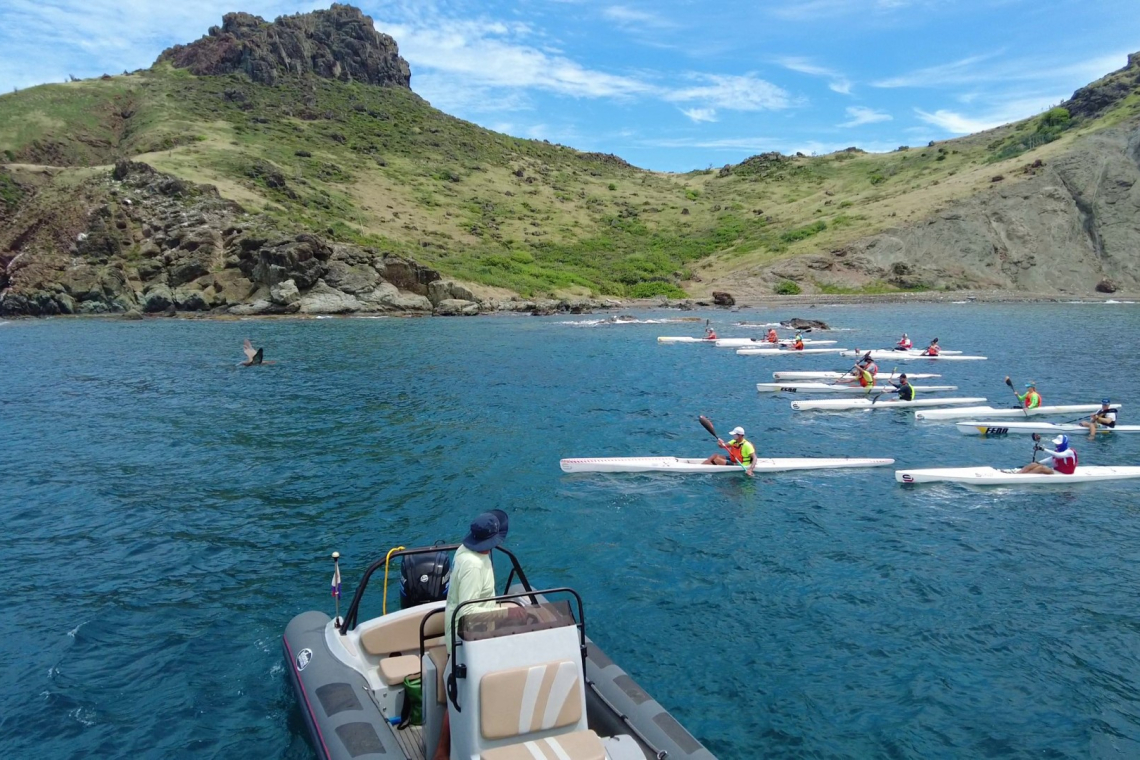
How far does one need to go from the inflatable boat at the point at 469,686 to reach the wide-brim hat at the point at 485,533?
49 cm

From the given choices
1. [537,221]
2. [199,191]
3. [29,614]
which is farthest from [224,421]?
[537,221]

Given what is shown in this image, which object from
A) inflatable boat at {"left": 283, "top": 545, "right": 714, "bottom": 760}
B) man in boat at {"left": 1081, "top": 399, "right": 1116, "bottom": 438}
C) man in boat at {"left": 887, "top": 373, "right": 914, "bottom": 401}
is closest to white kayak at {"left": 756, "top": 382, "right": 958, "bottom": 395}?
man in boat at {"left": 887, "top": 373, "right": 914, "bottom": 401}

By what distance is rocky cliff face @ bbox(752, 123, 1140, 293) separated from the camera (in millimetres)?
82812

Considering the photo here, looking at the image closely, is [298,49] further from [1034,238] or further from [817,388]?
[817,388]

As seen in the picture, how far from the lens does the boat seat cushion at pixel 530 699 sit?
207 inches

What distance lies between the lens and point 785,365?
3922cm

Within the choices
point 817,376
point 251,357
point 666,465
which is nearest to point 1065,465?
point 666,465

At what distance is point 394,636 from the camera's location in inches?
315

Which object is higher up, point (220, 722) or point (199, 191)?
point (199, 191)

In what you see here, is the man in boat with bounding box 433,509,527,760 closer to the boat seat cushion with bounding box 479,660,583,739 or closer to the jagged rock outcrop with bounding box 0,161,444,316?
the boat seat cushion with bounding box 479,660,583,739

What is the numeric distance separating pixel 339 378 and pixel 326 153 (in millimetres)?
91692

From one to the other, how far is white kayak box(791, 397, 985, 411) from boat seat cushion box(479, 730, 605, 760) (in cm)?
2316

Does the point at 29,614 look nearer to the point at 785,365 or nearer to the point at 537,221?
the point at 785,365

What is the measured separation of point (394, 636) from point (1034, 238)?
97.4 meters
